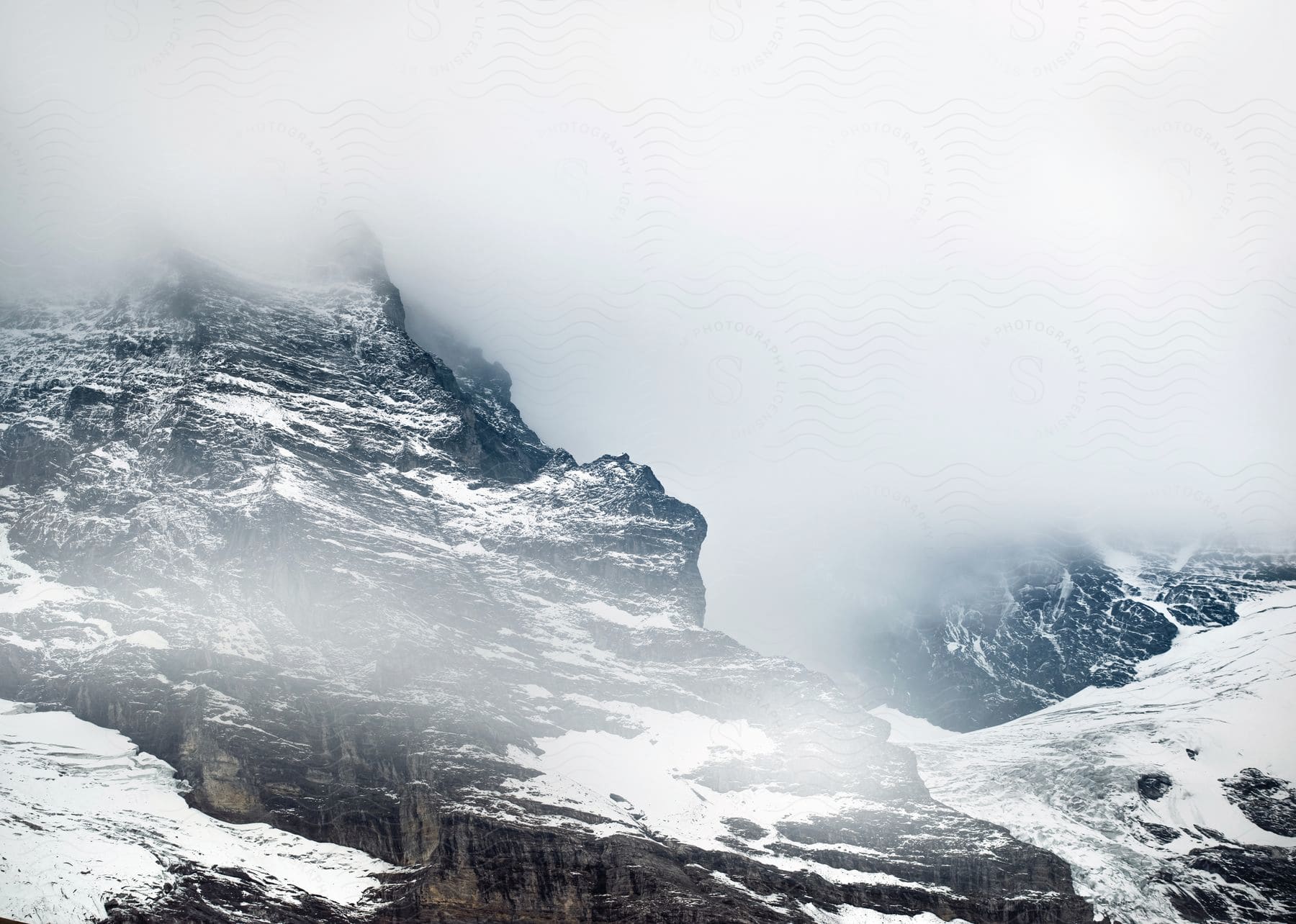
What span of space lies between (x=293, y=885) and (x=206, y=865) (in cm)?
1209

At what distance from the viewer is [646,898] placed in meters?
185

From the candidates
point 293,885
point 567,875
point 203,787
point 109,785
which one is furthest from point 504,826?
point 109,785

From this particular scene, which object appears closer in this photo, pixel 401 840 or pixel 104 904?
pixel 104 904

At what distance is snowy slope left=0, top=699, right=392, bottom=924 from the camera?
542 feet

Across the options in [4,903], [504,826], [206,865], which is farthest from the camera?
[504,826]

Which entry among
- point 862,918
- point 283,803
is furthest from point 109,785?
point 862,918

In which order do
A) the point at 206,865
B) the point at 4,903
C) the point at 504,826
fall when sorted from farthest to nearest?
the point at 504,826, the point at 206,865, the point at 4,903

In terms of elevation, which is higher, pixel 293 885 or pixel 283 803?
pixel 283 803

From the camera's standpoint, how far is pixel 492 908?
18088cm

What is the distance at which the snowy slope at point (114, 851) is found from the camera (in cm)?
16512

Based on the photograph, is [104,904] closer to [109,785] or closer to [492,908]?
[109,785]

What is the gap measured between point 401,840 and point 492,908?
69.6ft

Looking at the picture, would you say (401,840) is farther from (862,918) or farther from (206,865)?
(862,918)

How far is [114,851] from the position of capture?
17625cm
